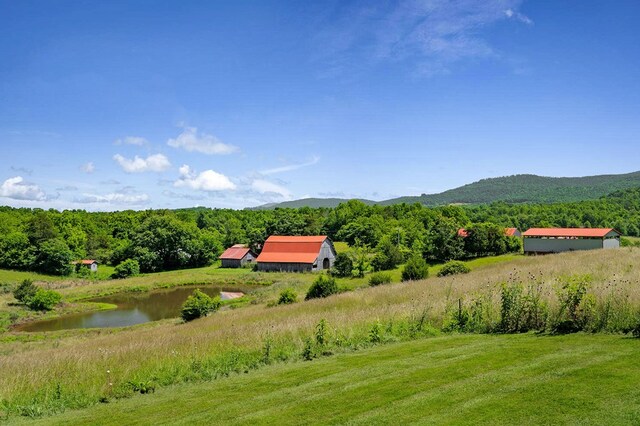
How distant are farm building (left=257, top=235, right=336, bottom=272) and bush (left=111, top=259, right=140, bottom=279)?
2110 cm

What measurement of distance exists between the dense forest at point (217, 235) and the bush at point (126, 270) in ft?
19.0

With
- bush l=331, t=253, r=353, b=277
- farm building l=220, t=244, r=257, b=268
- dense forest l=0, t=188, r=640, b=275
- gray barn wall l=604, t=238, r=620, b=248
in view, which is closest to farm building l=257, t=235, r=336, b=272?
dense forest l=0, t=188, r=640, b=275

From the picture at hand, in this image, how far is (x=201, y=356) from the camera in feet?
39.1

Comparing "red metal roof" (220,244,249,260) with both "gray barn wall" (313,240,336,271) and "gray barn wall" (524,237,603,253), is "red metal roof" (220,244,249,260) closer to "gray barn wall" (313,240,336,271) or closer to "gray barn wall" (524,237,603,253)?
"gray barn wall" (313,240,336,271)

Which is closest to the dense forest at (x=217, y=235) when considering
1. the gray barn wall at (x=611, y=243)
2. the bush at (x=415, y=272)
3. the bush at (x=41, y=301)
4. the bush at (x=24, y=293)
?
the gray barn wall at (x=611, y=243)

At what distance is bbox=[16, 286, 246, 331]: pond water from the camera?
41022mm

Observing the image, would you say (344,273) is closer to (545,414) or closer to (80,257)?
(545,414)

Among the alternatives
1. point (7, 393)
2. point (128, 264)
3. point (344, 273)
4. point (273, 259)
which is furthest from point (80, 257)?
point (7, 393)

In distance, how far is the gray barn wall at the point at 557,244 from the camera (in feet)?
178

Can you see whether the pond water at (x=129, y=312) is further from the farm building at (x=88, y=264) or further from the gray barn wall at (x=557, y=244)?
the gray barn wall at (x=557, y=244)

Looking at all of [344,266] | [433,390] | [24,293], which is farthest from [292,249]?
[433,390]

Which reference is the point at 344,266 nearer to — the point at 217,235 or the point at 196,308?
the point at 196,308

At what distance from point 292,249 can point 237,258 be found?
1228cm

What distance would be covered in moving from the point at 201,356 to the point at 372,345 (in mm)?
4455
